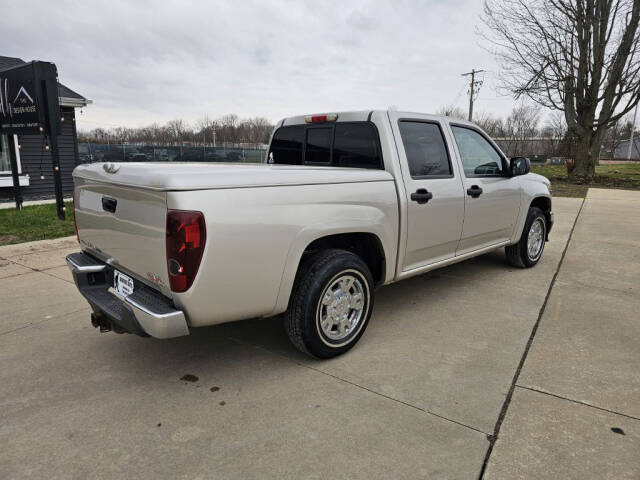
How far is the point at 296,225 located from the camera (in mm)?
2762

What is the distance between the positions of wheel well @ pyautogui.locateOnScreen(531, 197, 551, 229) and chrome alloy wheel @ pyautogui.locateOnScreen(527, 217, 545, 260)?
6.7 inches

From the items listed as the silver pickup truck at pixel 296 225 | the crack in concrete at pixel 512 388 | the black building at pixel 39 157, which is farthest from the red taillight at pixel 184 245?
the black building at pixel 39 157

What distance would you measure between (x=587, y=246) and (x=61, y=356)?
23.8 ft

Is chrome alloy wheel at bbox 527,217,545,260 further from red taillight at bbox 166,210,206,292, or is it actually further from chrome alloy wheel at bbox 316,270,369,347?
red taillight at bbox 166,210,206,292

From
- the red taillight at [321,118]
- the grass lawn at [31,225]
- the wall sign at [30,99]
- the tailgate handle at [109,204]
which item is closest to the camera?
the tailgate handle at [109,204]

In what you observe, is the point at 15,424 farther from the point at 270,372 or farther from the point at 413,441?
the point at 413,441

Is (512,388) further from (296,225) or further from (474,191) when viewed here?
(474,191)

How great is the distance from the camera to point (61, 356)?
→ 3322 mm

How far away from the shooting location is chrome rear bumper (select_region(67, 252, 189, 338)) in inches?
95.3

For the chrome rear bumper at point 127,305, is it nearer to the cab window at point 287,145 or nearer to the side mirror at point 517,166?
the cab window at point 287,145

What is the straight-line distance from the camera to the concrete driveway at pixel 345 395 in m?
2.21

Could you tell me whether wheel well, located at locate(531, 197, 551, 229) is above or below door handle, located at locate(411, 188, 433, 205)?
below

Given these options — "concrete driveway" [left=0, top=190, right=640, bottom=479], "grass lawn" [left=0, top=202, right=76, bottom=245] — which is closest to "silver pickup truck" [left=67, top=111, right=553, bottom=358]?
"concrete driveway" [left=0, top=190, right=640, bottom=479]

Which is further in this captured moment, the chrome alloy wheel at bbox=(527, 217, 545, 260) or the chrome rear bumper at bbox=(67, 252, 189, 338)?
the chrome alloy wheel at bbox=(527, 217, 545, 260)
